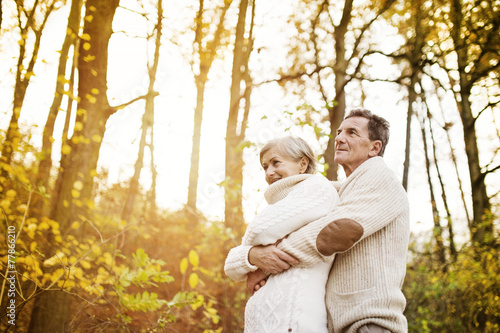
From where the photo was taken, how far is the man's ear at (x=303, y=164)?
7.45 ft

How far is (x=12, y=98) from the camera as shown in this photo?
395 cm

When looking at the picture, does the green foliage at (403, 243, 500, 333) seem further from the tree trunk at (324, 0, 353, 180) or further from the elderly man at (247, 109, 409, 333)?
the elderly man at (247, 109, 409, 333)

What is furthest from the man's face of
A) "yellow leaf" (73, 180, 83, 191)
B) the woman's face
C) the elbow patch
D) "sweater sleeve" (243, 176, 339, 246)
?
"yellow leaf" (73, 180, 83, 191)

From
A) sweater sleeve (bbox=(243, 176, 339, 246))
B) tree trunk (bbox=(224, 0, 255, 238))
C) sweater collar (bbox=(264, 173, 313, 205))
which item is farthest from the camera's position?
tree trunk (bbox=(224, 0, 255, 238))

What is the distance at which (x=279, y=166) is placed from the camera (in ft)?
7.28

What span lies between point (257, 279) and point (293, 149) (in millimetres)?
761

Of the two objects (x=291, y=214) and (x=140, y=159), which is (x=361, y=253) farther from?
(x=140, y=159)

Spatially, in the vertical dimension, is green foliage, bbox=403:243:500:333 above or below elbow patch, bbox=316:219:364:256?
below

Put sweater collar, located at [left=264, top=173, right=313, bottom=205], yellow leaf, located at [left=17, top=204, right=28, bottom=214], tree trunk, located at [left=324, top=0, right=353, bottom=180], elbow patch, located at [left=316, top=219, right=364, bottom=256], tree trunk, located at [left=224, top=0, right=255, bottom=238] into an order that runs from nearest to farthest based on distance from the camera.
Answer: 1. elbow patch, located at [left=316, top=219, right=364, bottom=256]
2. sweater collar, located at [left=264, top=173, right=313, bottom=205]
3. yellow leaf, located at [left=17, top=204, right=28, bottom=214]
4. tree trunk, located at [left=324, top=0, right=353, bottom=180]
5. tree trunk, located at [left=224, top=0, right=255, bottom=238]

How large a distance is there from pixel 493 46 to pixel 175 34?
5009mm

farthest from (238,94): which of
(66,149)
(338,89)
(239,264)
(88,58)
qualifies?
(239,264)

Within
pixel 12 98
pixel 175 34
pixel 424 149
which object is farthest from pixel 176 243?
pixel 424 149

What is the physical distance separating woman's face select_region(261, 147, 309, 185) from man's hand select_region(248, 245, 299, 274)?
48 cm

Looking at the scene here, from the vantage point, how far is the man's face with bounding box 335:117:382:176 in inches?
85.2
